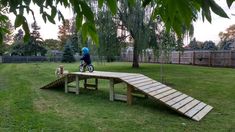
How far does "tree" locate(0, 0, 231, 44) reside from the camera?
30.6 inches

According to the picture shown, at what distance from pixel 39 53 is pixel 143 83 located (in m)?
33.0

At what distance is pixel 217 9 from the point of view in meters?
0.76

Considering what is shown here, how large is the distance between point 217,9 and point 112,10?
43 centimetres

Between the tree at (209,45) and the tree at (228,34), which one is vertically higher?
the tree at (228,34)

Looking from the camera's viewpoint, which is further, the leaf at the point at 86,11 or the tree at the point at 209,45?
the tree at the point at 209,45

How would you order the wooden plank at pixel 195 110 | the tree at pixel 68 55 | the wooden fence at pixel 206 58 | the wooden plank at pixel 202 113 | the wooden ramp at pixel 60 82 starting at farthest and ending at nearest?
1. the tree at pixel 68 55
2. the wooden fence at pixel 206 58
3. the wooden ramp at pixel 60 82
4. the wooden plank at pixel 195 110
5. the wooden plank at pixel 202 113

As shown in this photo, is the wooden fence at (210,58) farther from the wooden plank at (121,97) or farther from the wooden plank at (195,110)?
the wooden plank at (195,110)

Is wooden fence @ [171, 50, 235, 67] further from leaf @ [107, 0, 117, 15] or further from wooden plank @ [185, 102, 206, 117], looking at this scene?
leaf @ [107, 0, 117, 15]

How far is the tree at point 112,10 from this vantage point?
0.78 m

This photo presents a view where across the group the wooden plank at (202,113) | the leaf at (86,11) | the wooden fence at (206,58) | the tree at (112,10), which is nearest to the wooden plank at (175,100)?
the wooden plank at (202,113)

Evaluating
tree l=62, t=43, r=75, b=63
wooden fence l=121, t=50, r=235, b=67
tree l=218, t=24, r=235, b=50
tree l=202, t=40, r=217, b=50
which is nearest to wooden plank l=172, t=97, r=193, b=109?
wooden fence l=121, t=50, r=235, b=67

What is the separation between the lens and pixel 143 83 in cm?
696

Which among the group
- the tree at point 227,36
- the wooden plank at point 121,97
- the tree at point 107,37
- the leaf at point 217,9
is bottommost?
the wooden plank at point 121,97

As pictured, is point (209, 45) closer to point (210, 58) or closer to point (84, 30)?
point (210, 58)
